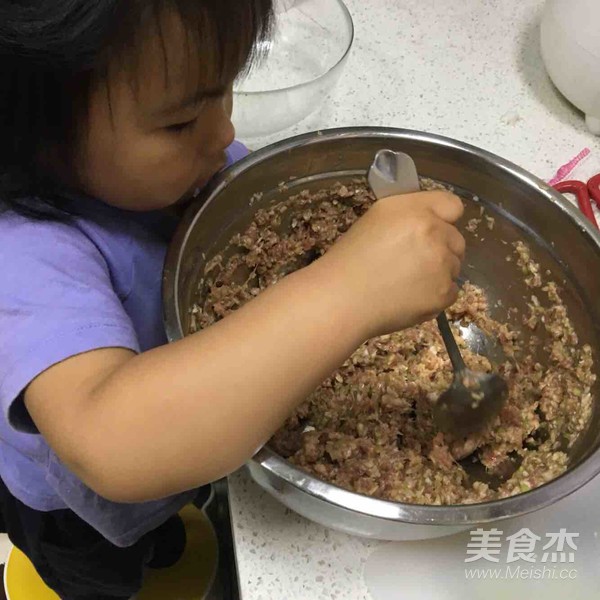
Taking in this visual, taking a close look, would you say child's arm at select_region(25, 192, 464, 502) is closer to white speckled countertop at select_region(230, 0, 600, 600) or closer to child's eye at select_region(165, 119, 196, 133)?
child's eye at select_region(165, 119, 196, 133)

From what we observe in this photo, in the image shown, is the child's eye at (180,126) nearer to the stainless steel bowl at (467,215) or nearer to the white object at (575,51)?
the stainless steel bowl at (467,215)

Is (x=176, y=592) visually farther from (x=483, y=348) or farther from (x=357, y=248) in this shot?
(x=357, y=248)

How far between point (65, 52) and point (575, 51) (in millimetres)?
694

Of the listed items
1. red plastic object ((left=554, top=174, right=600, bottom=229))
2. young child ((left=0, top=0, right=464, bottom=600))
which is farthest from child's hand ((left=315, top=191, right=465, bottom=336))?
red plastic object ((left=554, top=174, right=600, bottom=229))

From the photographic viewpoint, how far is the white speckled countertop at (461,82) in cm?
97

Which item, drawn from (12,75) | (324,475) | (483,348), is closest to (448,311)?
(483,348)

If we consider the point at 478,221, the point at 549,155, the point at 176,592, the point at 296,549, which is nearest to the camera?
the point at 296,549

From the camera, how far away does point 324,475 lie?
660mm

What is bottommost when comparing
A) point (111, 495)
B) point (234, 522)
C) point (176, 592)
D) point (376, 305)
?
point (176, 592)

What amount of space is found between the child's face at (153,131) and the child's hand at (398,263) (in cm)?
14

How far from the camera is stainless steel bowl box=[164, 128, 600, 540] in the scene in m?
0.67

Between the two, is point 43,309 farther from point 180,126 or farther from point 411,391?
point 411,391

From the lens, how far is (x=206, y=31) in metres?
0.47

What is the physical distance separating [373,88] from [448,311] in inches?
14.1
